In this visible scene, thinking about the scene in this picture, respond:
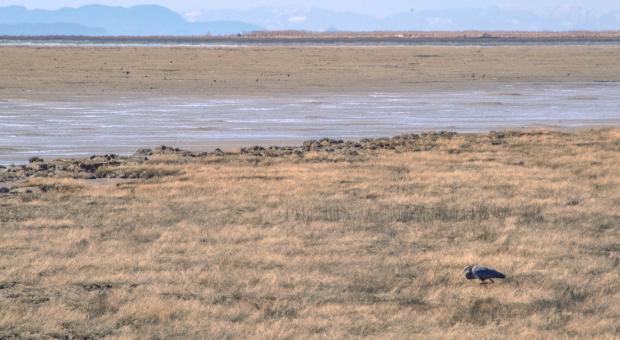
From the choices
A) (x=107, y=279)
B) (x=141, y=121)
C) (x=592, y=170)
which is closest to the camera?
(x=107, y=279)

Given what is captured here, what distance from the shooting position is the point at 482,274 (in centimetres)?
1213

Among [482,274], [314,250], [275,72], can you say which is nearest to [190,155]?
[314,250]

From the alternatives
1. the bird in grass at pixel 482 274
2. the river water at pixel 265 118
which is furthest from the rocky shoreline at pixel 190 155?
the bird in grass at pixel 482 274

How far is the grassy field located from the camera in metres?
10.9

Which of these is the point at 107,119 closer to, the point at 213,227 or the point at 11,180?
the point at 11,180

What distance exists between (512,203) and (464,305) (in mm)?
6522

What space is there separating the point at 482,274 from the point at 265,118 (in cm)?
2317

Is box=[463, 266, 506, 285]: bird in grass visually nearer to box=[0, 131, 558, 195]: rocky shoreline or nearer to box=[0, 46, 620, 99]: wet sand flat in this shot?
box=[0, 131, 558, 195]: rocky shoreline

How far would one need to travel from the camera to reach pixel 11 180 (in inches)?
813

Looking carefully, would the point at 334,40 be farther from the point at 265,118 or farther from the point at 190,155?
the point at 190,155

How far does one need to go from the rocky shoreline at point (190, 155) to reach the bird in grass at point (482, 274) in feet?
32.3

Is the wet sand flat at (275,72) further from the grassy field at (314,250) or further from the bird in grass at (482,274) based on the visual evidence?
the bird in grass at (482,274)

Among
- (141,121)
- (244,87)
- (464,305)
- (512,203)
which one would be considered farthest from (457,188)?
(244,87)

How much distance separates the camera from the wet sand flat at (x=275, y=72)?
47625 mm
